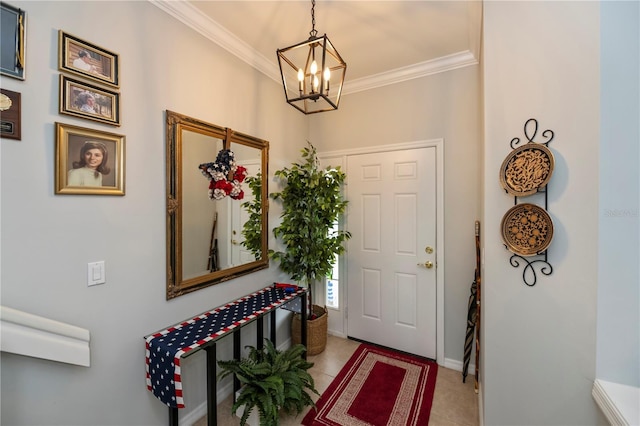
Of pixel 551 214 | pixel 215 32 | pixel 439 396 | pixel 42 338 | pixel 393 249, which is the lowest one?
pixel 439 396

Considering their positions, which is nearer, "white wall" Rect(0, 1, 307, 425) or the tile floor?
"white wall" Rect(0, 1, 307, 425)

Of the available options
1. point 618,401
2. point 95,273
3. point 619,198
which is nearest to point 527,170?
point 619,198

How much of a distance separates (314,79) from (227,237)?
1.32m

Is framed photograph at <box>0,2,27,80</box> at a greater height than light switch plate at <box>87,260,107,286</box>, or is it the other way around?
framed photograph at <box>0,2,27,80</box>

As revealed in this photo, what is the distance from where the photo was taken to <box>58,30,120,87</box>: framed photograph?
4.03 feet

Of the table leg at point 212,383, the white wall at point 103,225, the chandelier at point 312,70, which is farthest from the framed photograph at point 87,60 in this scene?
the table leg at point 212,383

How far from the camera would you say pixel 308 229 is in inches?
99.1

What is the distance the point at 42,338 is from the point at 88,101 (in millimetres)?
1092

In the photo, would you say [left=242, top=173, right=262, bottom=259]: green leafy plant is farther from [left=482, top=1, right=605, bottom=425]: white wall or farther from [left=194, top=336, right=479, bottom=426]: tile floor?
[left=482, top=1, right=605, bottom=425]: white wall

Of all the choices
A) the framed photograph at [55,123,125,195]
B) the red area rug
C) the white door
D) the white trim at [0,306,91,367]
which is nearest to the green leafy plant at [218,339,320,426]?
the red area rug

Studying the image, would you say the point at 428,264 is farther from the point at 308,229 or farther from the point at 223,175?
the point at 223,175

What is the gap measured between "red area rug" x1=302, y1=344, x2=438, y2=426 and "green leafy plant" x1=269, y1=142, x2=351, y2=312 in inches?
35.6

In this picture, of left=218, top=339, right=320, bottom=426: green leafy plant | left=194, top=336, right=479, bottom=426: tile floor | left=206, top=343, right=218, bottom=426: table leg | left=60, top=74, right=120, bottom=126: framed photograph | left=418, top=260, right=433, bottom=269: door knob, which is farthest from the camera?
left=418, top=260, right=433, bottom=269: door knob

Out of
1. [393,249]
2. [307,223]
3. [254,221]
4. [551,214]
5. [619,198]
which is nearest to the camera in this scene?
[619,198]
